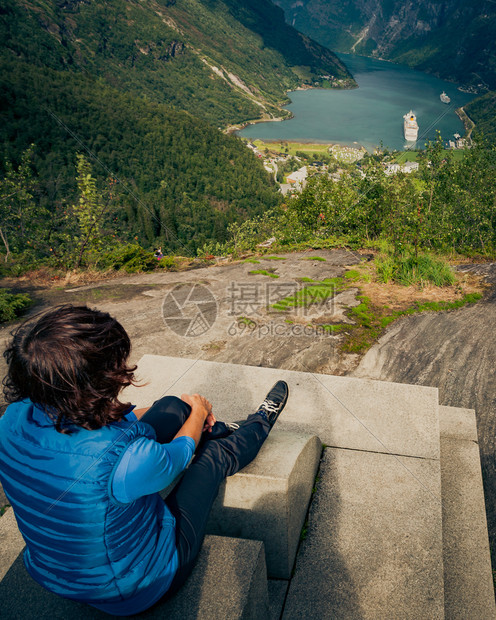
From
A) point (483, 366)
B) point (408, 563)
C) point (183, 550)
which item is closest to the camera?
point (183, 550)

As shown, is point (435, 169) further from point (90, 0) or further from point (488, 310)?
point (90, 0)

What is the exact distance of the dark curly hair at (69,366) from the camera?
1349mm

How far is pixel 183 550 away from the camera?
1726mm

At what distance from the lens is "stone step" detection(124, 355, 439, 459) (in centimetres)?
299

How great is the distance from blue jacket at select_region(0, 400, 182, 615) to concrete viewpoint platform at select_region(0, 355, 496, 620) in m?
0.33

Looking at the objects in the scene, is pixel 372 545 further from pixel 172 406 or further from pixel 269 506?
pixel 172 406

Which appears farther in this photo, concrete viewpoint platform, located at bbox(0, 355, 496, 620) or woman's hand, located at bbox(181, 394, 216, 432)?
woman's hand, located at bbox(181, 394, 216, 432)

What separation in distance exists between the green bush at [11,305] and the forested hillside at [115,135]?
622cm

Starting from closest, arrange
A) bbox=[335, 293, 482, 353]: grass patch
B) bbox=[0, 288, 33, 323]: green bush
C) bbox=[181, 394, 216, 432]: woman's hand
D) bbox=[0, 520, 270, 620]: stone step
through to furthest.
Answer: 1. bbox=[0, 520, 270, 620]: stone step
2. bbox=[181, 394, 216, 432]: woman's hand
3. bbox=[335, 293, 482, 353]: grass patch
4. bbox=[0, 288, 33, 323]: green bush

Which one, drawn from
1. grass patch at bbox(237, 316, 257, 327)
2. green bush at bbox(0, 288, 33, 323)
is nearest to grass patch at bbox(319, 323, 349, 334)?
grass patch at bbox(237, 316, 257, 327)

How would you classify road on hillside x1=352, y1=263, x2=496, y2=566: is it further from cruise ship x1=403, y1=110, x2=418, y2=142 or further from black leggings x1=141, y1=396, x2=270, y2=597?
cruise ship x1=403, y1=110, x2=418, y2=142

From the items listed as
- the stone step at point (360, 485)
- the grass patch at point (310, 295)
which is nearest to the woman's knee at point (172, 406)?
the stone step at point (360, 485)

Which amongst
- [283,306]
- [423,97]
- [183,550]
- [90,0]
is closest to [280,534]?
[183,550]

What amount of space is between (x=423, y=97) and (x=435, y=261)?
621 feet
